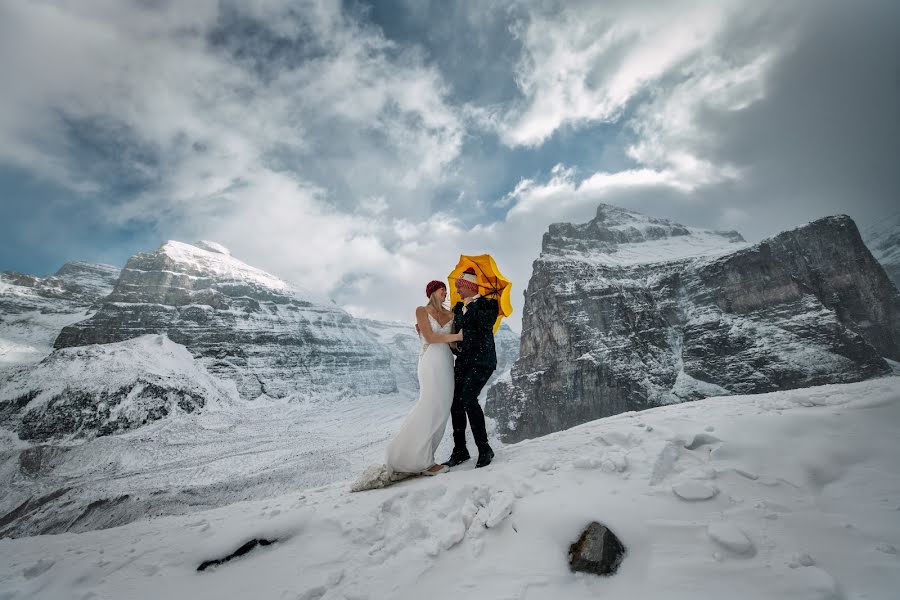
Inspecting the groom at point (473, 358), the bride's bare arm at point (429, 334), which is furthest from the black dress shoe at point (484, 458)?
the bride's bare arm at point (429, 334)

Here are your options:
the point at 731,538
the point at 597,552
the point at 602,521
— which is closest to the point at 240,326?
the point at 602,521

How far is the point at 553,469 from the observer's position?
13.1 ft

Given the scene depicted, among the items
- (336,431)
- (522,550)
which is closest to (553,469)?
(522,550)

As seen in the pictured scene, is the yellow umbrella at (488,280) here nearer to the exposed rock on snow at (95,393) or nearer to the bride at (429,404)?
the bride at (429,404)

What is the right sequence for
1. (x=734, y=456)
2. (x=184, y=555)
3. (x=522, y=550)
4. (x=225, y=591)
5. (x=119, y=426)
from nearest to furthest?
(x=522, y=550) < (x=225, y=591) < (x=734, y=456) < (x=184, y=555) < (x=119, y=426)

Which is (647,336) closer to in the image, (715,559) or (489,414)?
A: (489,414)

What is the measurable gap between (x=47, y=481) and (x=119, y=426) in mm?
17759

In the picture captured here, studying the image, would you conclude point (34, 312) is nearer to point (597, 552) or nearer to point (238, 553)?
point (238, 553)

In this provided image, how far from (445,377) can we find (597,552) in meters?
2.93

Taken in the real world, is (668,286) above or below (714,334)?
above

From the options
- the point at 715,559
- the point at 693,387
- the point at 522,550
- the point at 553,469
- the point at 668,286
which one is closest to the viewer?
the point at 715,559

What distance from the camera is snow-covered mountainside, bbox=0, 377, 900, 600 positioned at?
221 cm

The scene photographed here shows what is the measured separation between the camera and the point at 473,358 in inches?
202

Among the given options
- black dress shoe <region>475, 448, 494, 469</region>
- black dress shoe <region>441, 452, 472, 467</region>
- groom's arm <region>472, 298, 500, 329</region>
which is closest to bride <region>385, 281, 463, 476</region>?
black dress shoe <region>441, 452, 472, 467</region>
